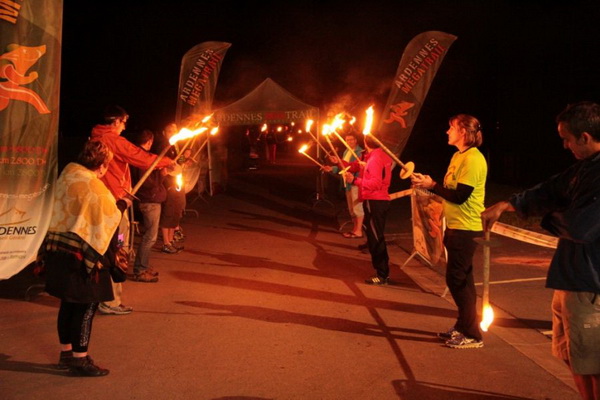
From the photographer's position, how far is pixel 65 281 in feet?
14.3

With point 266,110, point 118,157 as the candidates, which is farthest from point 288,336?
point 266,110

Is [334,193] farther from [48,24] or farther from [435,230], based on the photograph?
[48,24]

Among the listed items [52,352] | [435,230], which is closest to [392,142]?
[435,230]

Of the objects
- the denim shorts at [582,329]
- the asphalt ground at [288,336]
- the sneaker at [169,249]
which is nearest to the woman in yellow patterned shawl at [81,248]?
the asphalt ground at [288,336]

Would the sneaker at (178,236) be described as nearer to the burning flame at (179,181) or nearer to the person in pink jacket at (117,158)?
the burning flame at (179,181)

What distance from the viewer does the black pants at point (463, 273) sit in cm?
505

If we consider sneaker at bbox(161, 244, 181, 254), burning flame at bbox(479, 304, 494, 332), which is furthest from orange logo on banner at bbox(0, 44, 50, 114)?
burning flame at bbox(479, 304, 494, 332)

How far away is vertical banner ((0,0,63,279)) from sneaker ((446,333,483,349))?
4149 mm

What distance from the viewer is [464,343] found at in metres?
5.10

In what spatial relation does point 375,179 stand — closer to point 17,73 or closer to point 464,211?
point 464,211

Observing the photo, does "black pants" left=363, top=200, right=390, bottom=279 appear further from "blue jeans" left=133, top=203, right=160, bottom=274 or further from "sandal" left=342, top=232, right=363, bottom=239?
"sandal" left=342, top=232, right=363, bottom=239

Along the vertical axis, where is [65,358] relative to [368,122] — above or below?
below

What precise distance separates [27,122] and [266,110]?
11.4 meters

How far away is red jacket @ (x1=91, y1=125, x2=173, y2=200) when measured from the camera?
5988 millimetres
